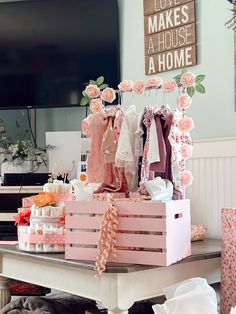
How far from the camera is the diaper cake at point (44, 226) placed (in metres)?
1.78

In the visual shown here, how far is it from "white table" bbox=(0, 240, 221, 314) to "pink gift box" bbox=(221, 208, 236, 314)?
0.18 ft

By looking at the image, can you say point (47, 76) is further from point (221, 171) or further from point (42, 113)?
point (221, 171)

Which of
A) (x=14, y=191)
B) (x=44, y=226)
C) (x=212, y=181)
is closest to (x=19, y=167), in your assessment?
(x=14, y=191)

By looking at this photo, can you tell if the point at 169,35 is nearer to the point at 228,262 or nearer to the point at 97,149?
the point at 97,149

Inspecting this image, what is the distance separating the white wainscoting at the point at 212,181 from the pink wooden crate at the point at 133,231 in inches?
25.3

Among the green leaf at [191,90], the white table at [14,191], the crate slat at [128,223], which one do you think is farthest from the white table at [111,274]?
the white table at [14,191]

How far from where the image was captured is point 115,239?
5.26 feet

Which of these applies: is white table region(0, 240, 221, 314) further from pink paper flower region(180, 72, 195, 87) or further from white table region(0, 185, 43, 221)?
white table region(0, 185, 43, 221)

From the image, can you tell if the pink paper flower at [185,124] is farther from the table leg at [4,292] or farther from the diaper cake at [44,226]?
the table leg at [4,292]

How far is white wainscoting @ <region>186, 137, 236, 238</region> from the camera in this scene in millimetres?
2262

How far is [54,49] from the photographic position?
3.15 metres

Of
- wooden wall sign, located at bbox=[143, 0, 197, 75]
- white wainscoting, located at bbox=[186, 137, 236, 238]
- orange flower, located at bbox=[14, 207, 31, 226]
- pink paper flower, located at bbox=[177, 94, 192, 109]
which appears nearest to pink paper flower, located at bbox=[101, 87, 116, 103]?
pink paper flower, located at bbox=[177, 94, 192, 109]

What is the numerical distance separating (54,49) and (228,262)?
1837 mm

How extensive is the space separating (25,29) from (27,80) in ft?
0.99
